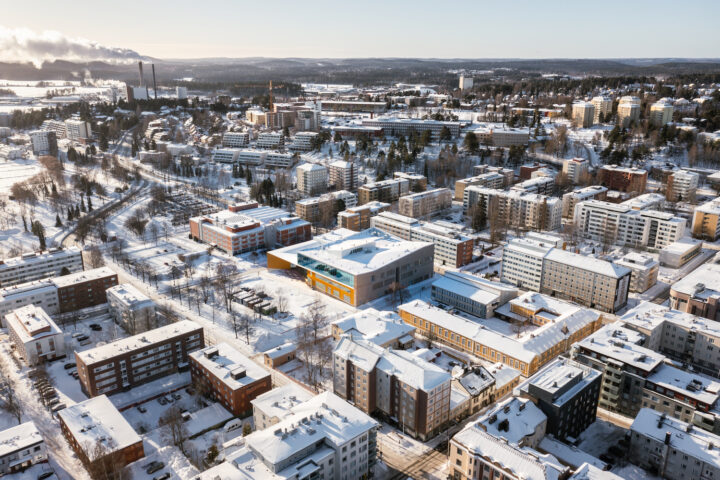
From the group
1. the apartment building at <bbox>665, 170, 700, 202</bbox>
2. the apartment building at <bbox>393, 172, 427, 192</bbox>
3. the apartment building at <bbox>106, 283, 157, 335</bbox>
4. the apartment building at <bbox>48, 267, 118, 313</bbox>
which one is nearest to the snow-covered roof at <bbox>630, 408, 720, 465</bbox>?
the apartment building at <bbox>106, 283, 157, 335</bbox>

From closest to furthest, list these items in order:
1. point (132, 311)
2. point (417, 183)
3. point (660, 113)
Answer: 1. point (132, 311)
2. point (417, 183)
3. point (660, 113)

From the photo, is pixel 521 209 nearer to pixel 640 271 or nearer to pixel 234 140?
pixel 640 271

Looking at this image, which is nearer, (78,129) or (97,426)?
(97,426)

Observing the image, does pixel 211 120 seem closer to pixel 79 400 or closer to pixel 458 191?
pixel 458 191

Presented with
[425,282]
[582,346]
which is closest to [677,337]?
[582,346]

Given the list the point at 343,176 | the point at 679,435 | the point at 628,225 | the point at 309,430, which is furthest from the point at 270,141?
the point at 679,435
